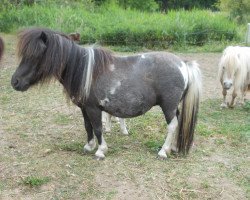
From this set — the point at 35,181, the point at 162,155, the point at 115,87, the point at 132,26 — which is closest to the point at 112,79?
the point at 115,87

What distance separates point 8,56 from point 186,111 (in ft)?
24.1

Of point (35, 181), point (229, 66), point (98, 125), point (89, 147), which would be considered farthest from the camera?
point (229, 66)

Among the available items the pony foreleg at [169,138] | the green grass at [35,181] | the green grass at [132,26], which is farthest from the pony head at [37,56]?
the green grass at [132,26]

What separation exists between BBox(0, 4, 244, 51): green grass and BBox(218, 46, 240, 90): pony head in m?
6.18

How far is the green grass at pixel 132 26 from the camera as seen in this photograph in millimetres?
13203

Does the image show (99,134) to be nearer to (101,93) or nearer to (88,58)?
(101,93)

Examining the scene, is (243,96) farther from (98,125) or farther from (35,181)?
(35,181)

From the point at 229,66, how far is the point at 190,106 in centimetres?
233

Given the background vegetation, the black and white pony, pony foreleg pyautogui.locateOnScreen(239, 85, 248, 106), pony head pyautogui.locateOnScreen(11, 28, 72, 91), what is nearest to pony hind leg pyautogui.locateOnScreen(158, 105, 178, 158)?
the black and white pony

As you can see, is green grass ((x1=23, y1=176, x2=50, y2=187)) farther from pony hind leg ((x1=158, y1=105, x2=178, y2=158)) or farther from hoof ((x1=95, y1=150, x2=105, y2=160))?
pony hind leg ((x1=158, y1=105, x2=178, y2=158))

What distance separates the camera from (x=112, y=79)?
161 inches

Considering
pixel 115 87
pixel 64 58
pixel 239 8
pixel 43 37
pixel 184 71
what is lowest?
pixel 239 8

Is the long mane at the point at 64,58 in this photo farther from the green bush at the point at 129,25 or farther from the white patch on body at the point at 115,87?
the green bush at the point at 129,25

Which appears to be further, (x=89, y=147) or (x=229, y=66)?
(x=229, y=66)
